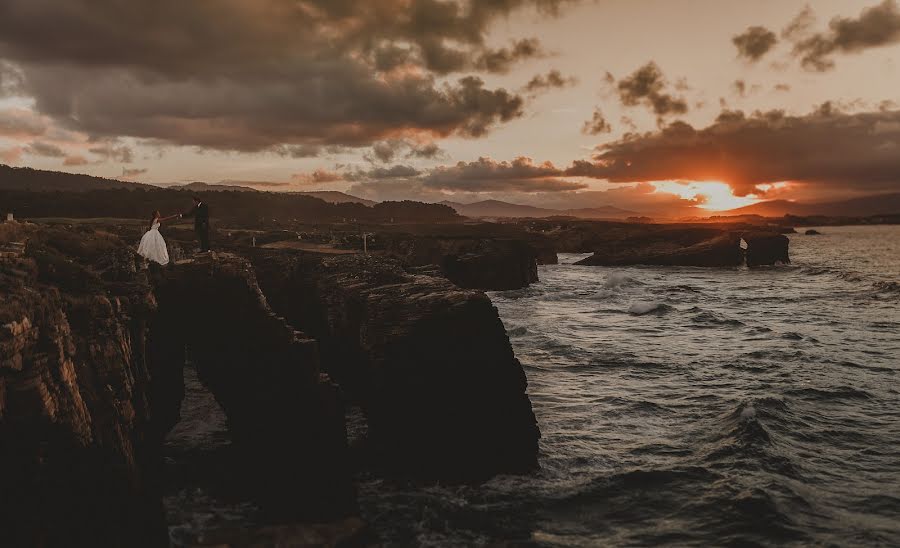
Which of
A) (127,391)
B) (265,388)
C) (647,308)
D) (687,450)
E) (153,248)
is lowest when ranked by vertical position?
(687,450)

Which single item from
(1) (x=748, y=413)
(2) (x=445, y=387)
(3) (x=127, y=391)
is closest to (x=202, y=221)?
(3) (x=127, y=391)

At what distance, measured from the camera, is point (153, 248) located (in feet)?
60.8

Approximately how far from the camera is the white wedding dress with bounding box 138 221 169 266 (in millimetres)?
18203

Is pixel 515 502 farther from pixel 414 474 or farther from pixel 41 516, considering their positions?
pixel 41 516

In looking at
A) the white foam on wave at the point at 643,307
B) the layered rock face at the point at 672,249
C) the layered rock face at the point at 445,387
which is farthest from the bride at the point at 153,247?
the layered rock face at the point at 672,249

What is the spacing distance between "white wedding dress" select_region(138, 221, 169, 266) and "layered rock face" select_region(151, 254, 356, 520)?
246 cm

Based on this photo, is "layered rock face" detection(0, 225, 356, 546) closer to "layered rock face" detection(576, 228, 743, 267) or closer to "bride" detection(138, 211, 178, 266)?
"bride" detection(138, 211, 178, 266)

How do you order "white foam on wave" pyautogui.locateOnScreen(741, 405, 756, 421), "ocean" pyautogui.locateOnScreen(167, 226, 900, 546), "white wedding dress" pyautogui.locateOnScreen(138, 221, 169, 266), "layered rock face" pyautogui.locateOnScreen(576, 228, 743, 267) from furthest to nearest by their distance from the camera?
"layered rock face" pyautogui.locateOnScreen(576, 228, 743, 267), "white wedding dress" pyautogui.locateOnScreen(138, 221, 169, 266), "white foam on wave" pyautogui.locateOnScreen(741, 405, 756, 421), "ocean" pyautogui.locateOnScreen(167, 226, 900, 546)

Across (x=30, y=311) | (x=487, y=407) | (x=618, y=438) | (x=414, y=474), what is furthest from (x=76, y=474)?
(x=618, y=438)

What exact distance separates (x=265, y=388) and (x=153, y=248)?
8563 millimetres

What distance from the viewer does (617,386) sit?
20.8 m

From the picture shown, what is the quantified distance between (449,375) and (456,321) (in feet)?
4.13

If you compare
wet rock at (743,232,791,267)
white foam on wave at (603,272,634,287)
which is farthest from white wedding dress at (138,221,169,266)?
wet rock at (743,232,791,267)

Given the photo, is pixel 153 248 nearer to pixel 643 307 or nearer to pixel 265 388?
pixel 265 388
